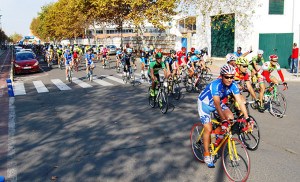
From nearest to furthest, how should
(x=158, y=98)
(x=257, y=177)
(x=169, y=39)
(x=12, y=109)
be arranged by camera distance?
1. (x=257, y=177)
2. (x=158, y=98)
3. (x=12, y=109)
4. (x=169, y=39)

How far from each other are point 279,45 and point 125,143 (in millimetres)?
19026

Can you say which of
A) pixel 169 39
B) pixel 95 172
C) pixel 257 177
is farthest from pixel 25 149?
pixel 169 39

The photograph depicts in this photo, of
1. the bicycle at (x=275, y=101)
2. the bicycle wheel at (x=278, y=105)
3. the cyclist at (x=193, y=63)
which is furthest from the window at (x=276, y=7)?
the bicycle wheel at (x=278, y=105)

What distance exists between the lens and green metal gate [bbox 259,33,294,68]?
20.5m

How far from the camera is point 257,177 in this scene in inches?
178

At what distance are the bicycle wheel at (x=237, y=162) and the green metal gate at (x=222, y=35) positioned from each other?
809 inches

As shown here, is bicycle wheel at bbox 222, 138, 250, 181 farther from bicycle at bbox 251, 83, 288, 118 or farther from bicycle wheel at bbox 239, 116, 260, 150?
bicycle at bbox 251, 83, 288, 118

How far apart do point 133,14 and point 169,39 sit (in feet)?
23.4

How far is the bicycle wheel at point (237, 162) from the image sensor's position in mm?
4230

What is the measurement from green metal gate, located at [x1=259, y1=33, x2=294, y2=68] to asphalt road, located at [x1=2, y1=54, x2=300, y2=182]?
11.1 meters

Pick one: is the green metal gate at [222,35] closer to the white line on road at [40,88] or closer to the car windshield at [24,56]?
the white line on road at [40,88]

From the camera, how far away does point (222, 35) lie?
998 inches

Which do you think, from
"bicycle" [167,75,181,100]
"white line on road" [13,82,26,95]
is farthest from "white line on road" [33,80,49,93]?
"bicycle" [167,75,181,100]

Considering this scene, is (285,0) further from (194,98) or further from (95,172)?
(95,172)
